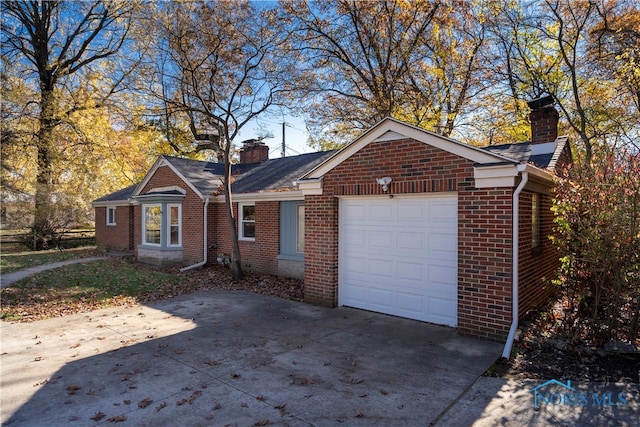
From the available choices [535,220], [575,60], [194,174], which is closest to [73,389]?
[535,220]

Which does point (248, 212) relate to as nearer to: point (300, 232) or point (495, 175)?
point (300, 232)

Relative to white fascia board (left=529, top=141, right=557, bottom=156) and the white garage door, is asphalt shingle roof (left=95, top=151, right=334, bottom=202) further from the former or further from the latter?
white fascia board (left=529, top=141, right=557, bottom=156)

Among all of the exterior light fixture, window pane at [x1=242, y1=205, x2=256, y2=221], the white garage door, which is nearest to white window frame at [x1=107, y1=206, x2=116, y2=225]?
window pane at [x1=242, y1=205, x2=256, y2=221]

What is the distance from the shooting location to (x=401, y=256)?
24.1 ft

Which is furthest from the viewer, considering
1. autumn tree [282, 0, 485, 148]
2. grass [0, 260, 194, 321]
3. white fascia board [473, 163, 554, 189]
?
autumn tree [282, 0, 485, 148]

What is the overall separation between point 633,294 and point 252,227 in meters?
10.5

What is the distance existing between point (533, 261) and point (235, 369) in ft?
18.3

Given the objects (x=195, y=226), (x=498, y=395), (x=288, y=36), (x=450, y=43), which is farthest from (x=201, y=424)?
(x=450, y=43)

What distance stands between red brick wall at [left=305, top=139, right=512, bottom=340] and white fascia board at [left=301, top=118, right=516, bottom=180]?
10 cm

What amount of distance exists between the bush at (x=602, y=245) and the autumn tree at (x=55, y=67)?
20939mm

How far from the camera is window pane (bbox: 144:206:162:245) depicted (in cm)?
1555

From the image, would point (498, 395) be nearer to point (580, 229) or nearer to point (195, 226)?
point (580, 229)

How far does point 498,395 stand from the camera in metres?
4.28

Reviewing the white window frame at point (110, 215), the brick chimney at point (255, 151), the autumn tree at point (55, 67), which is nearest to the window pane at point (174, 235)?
the brick chimney at point (255, 151)
